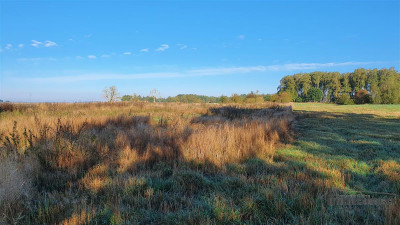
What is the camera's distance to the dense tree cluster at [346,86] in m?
59.0

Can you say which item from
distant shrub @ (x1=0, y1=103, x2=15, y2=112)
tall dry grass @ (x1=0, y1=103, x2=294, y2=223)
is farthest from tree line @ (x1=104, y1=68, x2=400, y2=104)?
tall dry grass @ (x1=0, y1=103, x2=294, y2=223)

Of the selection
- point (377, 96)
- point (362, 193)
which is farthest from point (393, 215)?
point (377, 96)

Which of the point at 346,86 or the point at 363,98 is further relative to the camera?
the point at 346,86

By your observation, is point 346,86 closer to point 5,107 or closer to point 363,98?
point 363,98

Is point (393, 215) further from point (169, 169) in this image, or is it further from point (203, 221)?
point (169, 169)

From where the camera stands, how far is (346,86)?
88.3 m

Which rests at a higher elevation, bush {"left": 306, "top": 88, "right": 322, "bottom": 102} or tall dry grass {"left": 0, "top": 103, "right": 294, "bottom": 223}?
bush {"left": 306, "top": 88, "right": 322, "bottom": 102}

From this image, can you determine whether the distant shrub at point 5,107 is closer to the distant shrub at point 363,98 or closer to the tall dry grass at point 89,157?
the tall dry grass at point 89,157

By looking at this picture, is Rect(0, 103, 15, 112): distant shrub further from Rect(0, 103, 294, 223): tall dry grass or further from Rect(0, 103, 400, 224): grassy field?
Rect(0, 103, 400, 224): grassy field

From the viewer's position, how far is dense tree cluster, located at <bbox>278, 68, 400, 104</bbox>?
59.0 meters

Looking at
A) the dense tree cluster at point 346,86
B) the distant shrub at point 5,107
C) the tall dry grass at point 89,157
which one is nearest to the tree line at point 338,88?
the dense tree cluster at point 346,86

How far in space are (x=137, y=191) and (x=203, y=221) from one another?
4.35 ft

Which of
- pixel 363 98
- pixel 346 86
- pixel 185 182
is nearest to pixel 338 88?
pixel 346 86

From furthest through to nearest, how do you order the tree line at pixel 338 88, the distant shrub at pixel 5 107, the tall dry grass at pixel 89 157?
the tree line at pixel 338 88 < the distant shrub at pixel 5 107 < the tall dry grass at pixel 89 157
